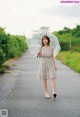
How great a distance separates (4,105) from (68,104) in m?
1.55

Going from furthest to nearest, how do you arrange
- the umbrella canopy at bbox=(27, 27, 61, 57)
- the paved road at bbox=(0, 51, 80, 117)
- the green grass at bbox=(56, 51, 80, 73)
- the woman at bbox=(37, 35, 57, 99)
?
the green grass at bbox=(56, 51, 80, 73)
the umbrella canopy at bbox=(27, 27, 61, 57)
the woman at bbox=(37, 35, 57, 99)
the paved road at bbox=(0, 51, 80, 117)

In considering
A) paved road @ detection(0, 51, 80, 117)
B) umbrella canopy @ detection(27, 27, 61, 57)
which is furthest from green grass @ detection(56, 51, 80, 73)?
umbrella canopy @ detection(27, 27, 61, 57)

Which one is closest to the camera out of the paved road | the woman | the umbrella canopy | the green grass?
the paved road

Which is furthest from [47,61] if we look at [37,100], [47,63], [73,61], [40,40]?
[73,61]

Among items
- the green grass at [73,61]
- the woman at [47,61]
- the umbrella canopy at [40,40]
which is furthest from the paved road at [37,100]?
the green grass at [73,61]

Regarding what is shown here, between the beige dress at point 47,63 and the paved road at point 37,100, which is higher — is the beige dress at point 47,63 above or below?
above

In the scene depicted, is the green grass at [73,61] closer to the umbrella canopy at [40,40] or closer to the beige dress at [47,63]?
the umbrella canopy at [40,40]

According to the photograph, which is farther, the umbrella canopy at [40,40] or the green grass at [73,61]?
the green grass at [73,61]

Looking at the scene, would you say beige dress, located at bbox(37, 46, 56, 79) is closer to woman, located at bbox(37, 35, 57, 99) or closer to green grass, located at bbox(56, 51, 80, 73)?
woman, located at bbox(37, 35, 57, 99)

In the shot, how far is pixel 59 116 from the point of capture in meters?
10.1

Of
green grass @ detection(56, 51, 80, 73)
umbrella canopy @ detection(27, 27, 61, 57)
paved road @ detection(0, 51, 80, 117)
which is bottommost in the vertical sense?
green grass @ detection(56, 51, 80, 73)

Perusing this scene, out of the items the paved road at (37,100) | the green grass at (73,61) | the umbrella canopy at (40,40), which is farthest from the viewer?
the green grass at (73,61)

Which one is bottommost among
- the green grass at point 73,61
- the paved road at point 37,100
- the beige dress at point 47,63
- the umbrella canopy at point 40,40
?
the green grass at point 73,61

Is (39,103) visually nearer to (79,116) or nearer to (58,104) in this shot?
(58,104)
